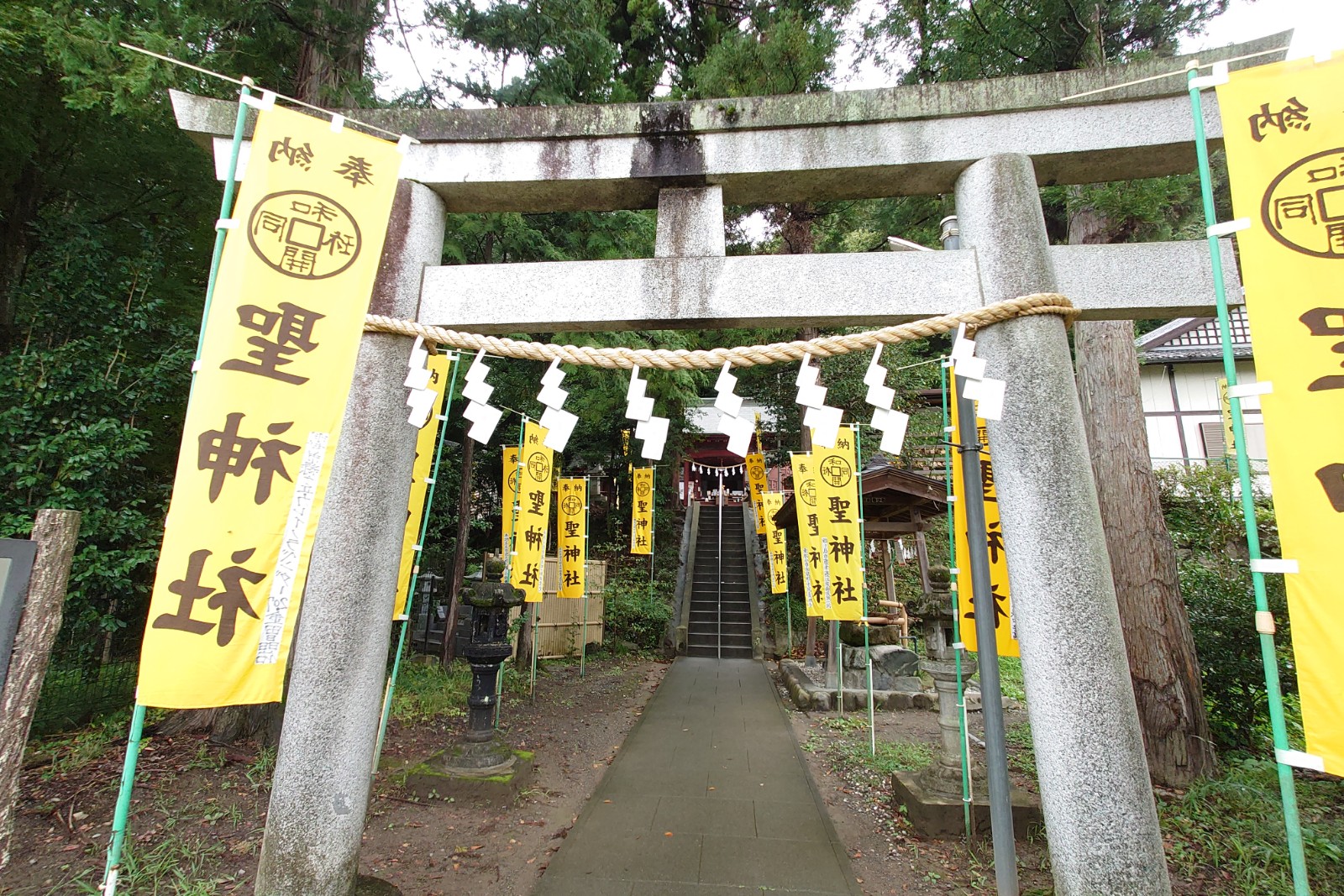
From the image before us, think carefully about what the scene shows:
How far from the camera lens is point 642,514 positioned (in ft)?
41.2

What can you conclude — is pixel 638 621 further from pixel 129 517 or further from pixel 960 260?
pixel 960 260

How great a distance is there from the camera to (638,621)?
1281 centimetres

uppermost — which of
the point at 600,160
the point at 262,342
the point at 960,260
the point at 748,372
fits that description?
the point at 748,372

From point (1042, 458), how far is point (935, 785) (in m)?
3.27

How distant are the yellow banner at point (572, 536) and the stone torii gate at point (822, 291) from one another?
238 inches

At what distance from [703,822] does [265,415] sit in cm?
424

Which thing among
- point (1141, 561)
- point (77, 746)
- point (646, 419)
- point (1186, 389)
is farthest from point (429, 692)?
point (1186, 389)

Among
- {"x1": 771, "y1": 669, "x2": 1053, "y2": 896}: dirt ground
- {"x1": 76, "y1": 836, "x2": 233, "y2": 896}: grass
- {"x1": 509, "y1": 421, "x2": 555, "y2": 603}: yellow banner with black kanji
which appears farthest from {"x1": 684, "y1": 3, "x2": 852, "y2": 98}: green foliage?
{"x1": 76, "y1": 836, "x2": 233, "y2": 896}: grass

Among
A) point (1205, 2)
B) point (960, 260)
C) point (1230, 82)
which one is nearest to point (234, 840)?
point (960, 260)

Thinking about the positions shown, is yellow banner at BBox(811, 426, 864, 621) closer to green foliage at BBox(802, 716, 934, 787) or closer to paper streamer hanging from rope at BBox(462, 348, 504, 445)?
green foliage at BBox(802, 716, 934, 787)

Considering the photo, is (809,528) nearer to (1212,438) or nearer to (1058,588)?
(1058,588)

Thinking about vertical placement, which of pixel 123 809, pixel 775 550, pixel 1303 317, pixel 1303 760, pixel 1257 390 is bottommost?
pixel 123 809

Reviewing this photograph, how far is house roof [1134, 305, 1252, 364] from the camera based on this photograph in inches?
500

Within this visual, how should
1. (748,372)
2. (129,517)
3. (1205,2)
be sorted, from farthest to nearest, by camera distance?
(748,372), (1205,2), (129,517)
